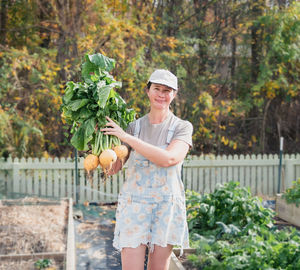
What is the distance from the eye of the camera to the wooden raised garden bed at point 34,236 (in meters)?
4.33

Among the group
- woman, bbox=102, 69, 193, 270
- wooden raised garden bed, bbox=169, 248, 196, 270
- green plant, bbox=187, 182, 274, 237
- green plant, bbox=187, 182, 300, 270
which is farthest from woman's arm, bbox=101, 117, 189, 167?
green plant, bbox=187, 182, 274, 237

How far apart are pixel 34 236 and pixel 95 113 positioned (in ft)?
9.44

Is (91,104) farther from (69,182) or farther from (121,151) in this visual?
(69,182)

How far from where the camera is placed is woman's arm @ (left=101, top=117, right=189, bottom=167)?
2439 millimetres

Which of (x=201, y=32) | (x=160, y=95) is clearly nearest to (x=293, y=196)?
(x=160, y=95)

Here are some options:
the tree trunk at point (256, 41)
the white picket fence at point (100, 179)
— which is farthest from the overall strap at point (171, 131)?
the tree trunk at point (256, 41)

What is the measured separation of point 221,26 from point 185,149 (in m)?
9.45

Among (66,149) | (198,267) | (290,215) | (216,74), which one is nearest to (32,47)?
(66,149)

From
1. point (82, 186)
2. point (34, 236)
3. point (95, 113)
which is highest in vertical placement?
point (95, 113)

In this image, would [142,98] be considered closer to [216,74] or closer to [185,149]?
[216,74]

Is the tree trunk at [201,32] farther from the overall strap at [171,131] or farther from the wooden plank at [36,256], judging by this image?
the overall strap at [171,131]

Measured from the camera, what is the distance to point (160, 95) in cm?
263

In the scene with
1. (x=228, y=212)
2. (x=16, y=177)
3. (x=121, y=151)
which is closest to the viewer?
(x=121, y=151)

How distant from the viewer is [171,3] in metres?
10.5
